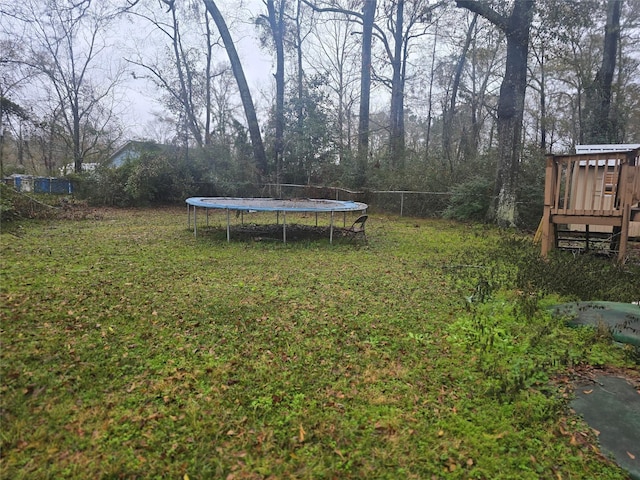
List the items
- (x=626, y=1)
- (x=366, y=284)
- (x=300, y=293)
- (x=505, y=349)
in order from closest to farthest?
1. (x=505, y=349)
2. (x=300, y=293)
3. (x=366, y=284)
4. (x=626, y=1)

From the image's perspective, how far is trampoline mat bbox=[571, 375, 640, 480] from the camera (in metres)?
1.87

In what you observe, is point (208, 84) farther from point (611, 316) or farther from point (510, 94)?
point (611, 316)

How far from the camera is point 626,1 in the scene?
13.8 m

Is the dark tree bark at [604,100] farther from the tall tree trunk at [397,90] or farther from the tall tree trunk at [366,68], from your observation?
the tall tree trunk at [366,68]

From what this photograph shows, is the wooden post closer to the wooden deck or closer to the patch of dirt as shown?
the wooden deck

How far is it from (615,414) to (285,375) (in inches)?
79.0

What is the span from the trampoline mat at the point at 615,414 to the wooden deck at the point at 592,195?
3860 millimetres

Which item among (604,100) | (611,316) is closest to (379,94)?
(604,100)

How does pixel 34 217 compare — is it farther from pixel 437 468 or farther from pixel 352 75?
pixel 352 75

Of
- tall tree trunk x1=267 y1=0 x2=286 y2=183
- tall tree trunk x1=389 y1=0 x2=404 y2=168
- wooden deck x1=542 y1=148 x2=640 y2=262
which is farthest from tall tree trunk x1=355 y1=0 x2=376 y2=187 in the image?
wooden deck x1=542 y1=148 x2=640 y2=262

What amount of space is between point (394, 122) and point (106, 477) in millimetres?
16980

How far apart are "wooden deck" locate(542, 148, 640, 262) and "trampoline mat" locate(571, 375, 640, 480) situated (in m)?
3.86

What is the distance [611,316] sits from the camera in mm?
3426

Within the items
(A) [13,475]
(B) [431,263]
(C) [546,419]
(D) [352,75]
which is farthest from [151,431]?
(D) [352,75]
